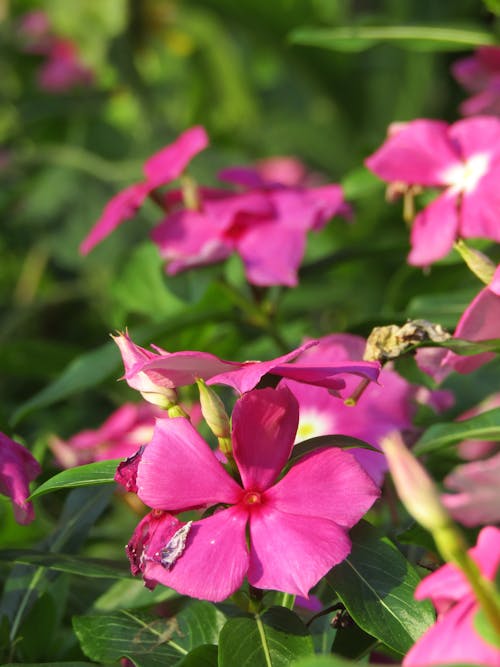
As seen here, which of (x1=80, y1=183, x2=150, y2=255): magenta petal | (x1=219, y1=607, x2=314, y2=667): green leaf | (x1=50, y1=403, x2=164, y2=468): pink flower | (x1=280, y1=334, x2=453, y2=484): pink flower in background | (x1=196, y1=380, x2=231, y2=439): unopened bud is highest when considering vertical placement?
(x1=196, y1=380, x2=231, y2=439): unopened bud

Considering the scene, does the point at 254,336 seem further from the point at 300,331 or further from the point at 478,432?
the point at 478,432

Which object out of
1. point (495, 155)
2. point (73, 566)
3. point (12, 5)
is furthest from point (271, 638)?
point (12, 5)

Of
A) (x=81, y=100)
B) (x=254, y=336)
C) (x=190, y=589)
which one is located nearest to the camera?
(x=190, y=589)

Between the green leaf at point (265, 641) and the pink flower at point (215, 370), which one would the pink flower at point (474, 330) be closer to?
the pink flower at point (215, 370)

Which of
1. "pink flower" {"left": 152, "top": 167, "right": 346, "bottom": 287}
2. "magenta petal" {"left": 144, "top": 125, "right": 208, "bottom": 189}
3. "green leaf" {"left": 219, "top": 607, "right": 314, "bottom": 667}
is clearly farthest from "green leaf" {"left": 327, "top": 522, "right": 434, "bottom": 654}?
"magenta petal" {"left": 144, "top": 125, "right": 208, "bottom": 189}

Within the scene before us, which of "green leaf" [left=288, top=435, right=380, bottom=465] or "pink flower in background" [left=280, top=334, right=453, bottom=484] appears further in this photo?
"pink flower in background" [left=280, top=334, right=453, bottom=484]

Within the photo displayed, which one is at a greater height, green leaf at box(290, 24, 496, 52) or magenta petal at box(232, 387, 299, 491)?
magenta petal at box(232, 387, 299, 491)

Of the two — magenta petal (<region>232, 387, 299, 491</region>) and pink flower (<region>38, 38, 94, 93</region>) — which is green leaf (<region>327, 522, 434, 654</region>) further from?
pink flower (<region>38, 38, 94, 93</region>)
